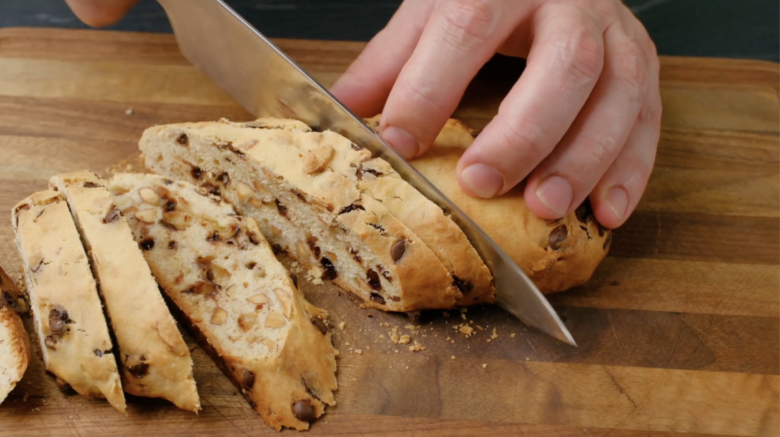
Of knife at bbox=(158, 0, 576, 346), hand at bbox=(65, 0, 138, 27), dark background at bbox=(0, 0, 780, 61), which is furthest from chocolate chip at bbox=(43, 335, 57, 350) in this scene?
dark background at bbox=(0, 0, 780, 61)

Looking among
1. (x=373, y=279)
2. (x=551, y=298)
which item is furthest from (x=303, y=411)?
(x=551, y=298)

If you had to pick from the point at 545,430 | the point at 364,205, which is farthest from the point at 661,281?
the point at 364,205

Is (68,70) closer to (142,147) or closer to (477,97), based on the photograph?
(142,147)

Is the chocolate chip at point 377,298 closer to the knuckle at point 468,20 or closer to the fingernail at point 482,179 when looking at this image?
the fingernail at point 482,179

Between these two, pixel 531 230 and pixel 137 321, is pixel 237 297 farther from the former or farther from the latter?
pixel 531 230

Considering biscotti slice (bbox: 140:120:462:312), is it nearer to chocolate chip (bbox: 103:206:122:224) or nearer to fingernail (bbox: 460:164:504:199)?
fingernail (bbox: 460:164:504:199)

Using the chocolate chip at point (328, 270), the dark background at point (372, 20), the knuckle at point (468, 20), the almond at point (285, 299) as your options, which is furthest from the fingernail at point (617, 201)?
the dark background at point (372, 20)
